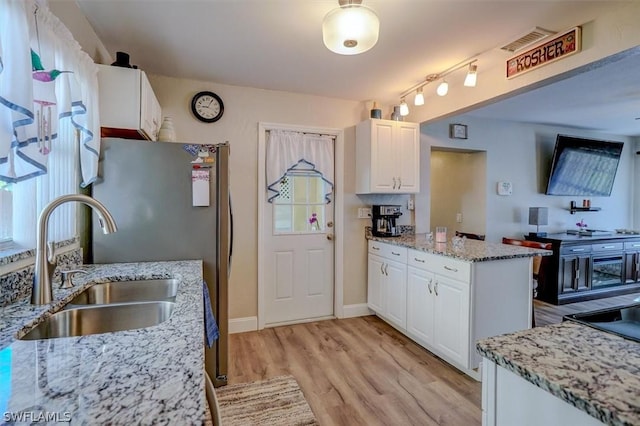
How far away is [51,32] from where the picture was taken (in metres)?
1.36

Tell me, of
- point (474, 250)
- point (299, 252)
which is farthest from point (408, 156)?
point (299, 252)

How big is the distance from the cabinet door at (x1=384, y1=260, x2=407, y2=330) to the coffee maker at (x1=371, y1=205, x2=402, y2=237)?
1.31 ft

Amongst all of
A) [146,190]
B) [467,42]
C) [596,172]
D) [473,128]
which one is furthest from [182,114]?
[596,172]

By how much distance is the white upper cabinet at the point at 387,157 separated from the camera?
331 centimetres

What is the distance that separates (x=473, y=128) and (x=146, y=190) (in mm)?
3786

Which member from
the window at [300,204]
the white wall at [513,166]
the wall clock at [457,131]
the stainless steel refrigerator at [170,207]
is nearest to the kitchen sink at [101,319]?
the stainless steel refrigerator at [170,207]

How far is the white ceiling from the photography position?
1842 millimetres

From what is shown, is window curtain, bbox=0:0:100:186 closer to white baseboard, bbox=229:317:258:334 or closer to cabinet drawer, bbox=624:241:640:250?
white baseboard, bbox=229:317:258:334

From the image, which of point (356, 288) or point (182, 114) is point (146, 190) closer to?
point (182, 114)

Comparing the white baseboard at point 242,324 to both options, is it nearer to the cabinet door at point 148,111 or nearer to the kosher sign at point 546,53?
the cabinet door at point 148,111

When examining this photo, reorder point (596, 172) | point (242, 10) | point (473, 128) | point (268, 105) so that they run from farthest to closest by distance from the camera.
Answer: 1. point (596, 172)
2. point (473, 128)
3. point (268, 105)
4. point (242, 10)

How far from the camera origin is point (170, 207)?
209 cm

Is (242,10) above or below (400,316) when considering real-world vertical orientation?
above

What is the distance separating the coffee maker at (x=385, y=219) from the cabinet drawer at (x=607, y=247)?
2.86 m
